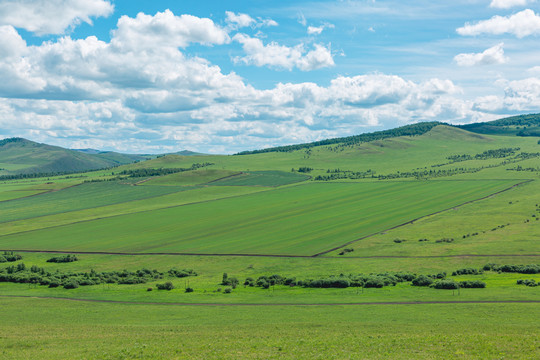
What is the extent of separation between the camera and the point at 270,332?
46531mm

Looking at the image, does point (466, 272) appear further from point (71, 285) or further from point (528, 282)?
point (71, 285)

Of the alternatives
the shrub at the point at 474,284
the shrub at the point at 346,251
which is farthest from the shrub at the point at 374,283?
the shrub at the point at 346,251

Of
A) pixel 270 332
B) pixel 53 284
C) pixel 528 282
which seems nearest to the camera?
pixel 270 332

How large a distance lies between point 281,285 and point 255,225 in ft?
205

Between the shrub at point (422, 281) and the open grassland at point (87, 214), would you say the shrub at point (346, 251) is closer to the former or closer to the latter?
the shrub at point (422, 281)

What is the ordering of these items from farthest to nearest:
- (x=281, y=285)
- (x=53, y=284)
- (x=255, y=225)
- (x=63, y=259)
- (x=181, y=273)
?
(x=255, y=225), (x=63, y=259), (x=181, y=273), (x=53, y=284), (x=281, y=285)

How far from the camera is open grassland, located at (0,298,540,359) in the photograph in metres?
39.5

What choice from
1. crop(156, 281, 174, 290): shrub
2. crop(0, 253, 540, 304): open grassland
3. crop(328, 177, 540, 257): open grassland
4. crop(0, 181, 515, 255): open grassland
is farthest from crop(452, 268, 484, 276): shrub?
crop(156, 281, 174, 290): shrub

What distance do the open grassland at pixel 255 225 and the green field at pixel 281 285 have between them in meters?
0.60

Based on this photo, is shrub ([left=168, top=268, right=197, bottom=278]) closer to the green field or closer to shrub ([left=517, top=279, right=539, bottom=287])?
the green field

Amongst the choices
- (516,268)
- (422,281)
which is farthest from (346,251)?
(516,268)

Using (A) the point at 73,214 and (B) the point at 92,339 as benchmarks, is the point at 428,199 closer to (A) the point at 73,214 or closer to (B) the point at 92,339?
(A) the point at 73,214

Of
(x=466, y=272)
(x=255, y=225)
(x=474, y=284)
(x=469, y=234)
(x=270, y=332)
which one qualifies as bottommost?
(x=466, y=272)

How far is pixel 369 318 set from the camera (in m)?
51.9
